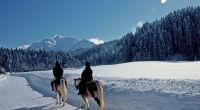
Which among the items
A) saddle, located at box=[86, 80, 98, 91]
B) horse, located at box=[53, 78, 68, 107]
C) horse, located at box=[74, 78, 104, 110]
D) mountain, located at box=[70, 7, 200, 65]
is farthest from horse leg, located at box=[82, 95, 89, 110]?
mountain, located at box=[70, 7, 200, 65]

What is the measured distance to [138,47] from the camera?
11519 centimetres

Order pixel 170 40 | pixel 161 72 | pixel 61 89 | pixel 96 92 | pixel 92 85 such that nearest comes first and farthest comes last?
pixel 96 92 < pixel 92 85 < pixel 61 89 < pixel 161 72 < pixel 170 40

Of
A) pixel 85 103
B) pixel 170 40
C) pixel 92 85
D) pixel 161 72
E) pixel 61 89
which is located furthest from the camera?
pixel 170 40

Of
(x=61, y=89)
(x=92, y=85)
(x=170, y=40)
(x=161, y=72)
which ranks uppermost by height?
(x=170, y=40)

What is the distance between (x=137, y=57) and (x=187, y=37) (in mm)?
19571

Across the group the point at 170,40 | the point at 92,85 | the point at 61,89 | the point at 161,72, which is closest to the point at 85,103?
the point at 92,85

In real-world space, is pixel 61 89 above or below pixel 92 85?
below

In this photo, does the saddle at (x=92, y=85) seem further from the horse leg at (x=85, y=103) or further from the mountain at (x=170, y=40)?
the mountain at (x=170, y=40)

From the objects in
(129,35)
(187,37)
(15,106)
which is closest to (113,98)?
(15,106)

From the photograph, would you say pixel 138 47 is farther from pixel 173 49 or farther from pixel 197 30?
pixel 197 30

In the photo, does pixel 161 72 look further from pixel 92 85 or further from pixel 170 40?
pixel 170 40

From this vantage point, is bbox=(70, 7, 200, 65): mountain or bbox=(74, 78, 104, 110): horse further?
bbox=(70, 7, 200, 65): mountain

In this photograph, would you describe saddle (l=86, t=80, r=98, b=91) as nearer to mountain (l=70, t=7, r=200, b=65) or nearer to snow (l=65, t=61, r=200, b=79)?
snow (l=65, t=61, r=200, b=79)

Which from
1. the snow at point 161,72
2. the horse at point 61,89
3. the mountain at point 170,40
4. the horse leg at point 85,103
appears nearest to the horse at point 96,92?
the horse leg at point 85,103
